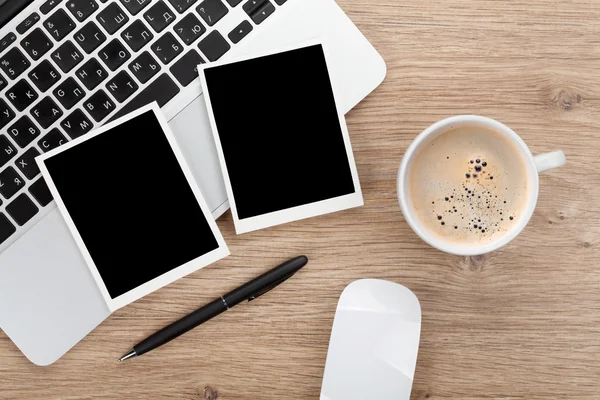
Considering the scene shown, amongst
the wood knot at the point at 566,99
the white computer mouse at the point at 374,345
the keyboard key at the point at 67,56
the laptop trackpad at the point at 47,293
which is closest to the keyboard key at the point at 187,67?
the keyboard key at the point at 67,56

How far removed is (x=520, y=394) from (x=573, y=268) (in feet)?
0.55

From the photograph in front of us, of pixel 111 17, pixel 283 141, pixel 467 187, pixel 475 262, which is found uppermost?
pixel 111 17

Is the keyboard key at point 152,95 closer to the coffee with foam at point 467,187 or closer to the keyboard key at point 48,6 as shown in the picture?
the keyboard key at point 48,6

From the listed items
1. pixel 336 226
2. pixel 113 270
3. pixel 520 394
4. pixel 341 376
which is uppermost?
pixel 113 270

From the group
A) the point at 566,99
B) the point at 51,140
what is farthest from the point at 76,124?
the point at 566,99

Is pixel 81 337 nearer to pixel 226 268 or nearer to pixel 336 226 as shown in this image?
pixel 226 268

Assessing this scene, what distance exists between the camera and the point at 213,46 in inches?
24.0

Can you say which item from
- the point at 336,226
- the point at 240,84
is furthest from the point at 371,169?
the point at 240,84

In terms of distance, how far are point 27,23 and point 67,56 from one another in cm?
6

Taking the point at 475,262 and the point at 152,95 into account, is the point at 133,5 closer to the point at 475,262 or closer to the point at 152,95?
the point at 152,95

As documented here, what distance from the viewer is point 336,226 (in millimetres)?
653

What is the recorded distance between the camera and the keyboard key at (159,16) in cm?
60

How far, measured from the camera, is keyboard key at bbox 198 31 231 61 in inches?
24.0

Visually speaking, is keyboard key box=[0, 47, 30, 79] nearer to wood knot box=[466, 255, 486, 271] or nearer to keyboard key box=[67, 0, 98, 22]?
keyboard key box=[67, 0, 98, 22]
